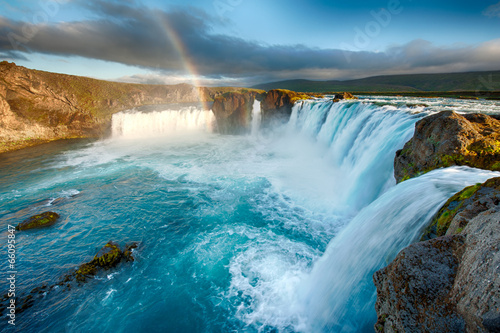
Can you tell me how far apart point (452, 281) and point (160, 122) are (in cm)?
5563

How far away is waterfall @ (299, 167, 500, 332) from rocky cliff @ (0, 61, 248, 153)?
5216 centimetres

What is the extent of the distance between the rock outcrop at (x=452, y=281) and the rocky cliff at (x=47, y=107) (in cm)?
5361

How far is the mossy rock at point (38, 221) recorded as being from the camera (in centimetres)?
1342

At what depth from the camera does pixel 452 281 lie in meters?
2.73

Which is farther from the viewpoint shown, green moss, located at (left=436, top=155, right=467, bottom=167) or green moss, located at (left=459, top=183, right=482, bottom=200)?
green moss, located at (left=436, top=155, right=467, bottom=167)

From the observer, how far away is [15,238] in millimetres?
12516

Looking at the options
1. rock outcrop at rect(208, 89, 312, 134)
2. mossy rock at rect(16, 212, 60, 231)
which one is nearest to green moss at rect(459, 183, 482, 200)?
mossy rock at rect(16, 212, 60, 231)

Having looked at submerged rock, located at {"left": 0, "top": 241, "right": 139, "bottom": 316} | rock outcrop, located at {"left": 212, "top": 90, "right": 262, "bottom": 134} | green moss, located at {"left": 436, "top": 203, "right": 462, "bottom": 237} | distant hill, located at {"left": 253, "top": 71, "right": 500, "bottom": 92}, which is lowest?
submerged rock, located at {"left": 0, "top": 241, "right": 139, "bottom": 316}

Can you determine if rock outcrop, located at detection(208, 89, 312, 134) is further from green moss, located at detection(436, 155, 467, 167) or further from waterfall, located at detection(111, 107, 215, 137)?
green moss, located at detection(436, 155, 467, 167)

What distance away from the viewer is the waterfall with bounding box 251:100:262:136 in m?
43.8

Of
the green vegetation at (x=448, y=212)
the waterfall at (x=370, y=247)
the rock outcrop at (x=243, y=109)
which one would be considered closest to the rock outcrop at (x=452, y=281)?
the green vegetation at (x=448, y=212)

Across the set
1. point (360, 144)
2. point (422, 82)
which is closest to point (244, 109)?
point (360, 144)

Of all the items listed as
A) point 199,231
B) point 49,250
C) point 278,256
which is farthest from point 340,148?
point 49,250

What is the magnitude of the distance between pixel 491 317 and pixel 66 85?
90.8 m
